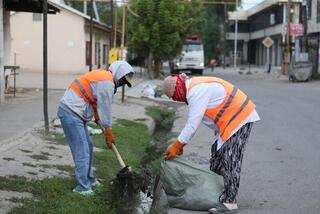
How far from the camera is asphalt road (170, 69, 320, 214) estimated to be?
25.4 ft

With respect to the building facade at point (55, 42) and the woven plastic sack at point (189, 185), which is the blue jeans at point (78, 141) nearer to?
the woven plastic sack at point (189, 185)

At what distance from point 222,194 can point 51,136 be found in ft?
16.7

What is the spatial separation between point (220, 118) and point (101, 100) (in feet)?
4.04

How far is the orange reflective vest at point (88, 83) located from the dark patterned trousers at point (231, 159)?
1381 millimetres

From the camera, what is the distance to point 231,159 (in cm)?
708

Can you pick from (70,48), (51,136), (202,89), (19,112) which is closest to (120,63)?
(202,89)

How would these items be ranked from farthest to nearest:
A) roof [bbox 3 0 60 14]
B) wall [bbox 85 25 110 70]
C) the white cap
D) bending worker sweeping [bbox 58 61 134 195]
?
wall [bbox 85 25 110 70] < roof [bbox 3 0 60 14] < the white cap < bending worker sweeping [bbox 58 61 134 195]

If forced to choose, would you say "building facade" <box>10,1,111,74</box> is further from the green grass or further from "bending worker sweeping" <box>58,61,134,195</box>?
"bending worker sweeping" <box>58,61,134,195</box>

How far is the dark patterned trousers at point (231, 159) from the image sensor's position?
702 cm

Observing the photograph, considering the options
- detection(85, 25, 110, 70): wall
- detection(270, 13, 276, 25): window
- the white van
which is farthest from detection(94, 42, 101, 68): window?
detection(270, 13, 276, 25): window

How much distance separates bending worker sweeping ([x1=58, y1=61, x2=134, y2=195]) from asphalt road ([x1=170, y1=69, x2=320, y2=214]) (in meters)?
1.14

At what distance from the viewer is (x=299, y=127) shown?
1520 centimetres

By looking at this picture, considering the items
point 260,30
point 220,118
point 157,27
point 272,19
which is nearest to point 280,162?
point 220,118

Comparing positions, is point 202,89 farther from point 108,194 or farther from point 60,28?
point 60,28
